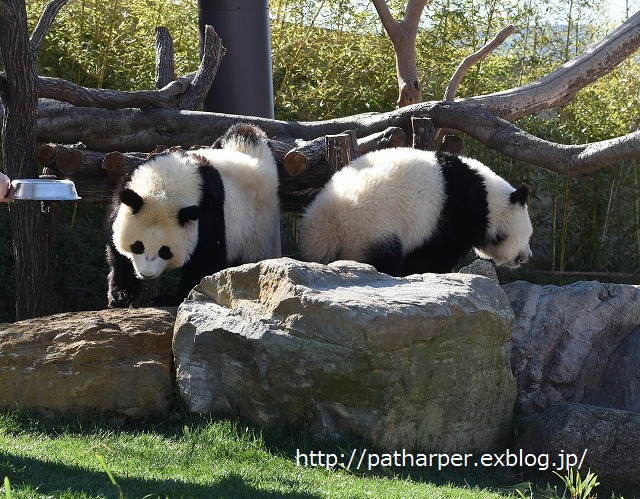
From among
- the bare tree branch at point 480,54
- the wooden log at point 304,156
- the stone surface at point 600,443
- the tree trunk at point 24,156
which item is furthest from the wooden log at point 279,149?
the stone surface at point 600,443

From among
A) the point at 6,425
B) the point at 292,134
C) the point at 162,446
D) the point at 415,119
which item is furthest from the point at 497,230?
the point at 6,425

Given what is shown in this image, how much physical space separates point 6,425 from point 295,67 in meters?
5.86

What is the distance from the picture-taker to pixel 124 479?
3803mm

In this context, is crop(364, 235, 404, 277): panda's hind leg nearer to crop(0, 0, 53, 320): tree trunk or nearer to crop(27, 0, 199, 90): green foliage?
crop(0, 0, 53, 320): tree trunk

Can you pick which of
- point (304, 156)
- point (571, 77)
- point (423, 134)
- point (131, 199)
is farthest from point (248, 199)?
point (571, 77)

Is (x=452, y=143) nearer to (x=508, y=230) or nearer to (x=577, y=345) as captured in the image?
(x=508, y=230)

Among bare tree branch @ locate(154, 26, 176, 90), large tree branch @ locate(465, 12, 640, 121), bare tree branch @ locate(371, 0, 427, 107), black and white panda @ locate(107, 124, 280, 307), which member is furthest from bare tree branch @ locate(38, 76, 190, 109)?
large tree branch @ locate(465, 12, 640, 121)

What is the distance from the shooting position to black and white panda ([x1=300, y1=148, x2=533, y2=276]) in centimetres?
597

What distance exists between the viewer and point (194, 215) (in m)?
5.46

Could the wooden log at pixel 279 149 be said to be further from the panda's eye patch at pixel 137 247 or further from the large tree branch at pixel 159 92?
the panda's eye patch at pixel 137 247

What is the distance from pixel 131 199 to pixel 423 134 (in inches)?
101

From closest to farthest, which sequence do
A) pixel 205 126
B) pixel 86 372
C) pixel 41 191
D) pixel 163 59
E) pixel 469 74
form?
pixel 41 191, pixel 86 372, pixel 205 126, pixel 163 59, pixel 469 74

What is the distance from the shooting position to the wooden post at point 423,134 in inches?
275

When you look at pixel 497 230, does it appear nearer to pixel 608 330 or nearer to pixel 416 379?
pixel 608 330
